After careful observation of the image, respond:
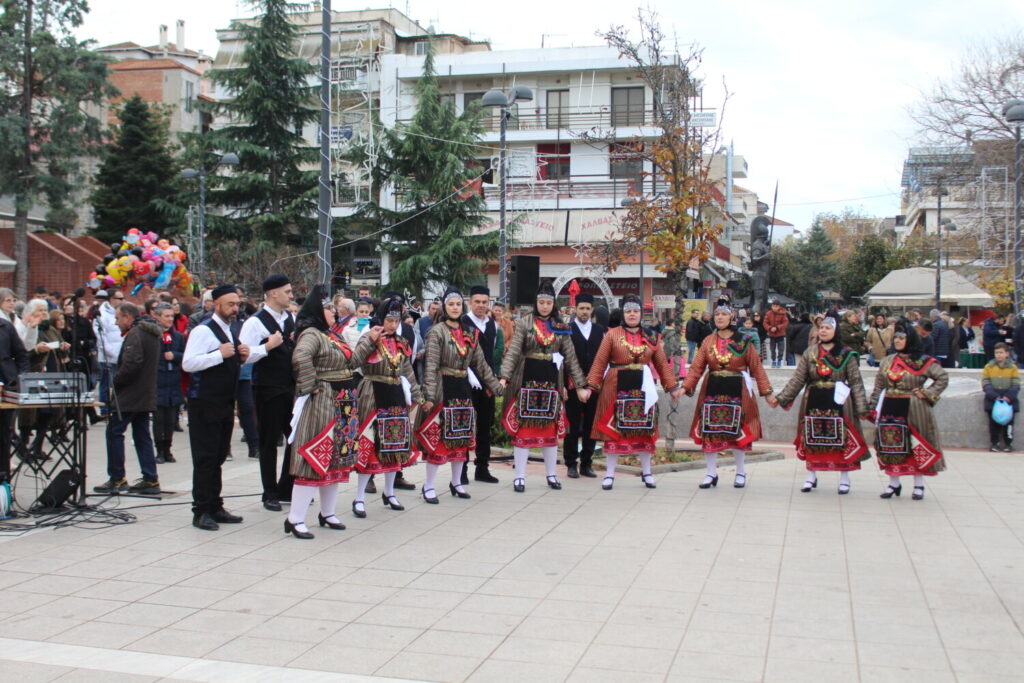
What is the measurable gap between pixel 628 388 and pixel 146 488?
496 cm

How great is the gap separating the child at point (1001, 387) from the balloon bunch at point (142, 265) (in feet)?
41.4

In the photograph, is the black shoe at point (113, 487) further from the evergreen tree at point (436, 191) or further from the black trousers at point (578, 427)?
the evergreen tree at point (436, 191)

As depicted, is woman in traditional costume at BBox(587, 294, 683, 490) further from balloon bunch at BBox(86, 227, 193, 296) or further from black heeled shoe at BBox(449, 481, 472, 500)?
balloon bunch at BBox(86, 227, 193, 296)

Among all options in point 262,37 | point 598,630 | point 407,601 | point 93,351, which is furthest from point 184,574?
point 262,37

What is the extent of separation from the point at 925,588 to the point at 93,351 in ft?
38.1

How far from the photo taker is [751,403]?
1023 cm

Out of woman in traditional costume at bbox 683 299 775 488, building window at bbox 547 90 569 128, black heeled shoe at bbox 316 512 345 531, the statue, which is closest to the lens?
black heeled shoe at bbox 316 512 345 531

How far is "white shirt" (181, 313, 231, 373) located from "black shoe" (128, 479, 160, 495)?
2243 mm

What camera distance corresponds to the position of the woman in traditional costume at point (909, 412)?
9617 mm

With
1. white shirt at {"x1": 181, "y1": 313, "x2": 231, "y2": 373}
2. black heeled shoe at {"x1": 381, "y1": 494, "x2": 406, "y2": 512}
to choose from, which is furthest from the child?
white shirt at {"x1": 181, "y1": 313, "x2": 231, "y2": 373}

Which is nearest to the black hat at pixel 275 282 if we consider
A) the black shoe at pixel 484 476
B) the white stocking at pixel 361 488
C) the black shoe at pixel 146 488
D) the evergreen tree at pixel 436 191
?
the white stocking at pixel 361 488

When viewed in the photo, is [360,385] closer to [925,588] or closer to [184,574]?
[184,574]

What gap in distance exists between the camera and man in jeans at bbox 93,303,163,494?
9.30 metres

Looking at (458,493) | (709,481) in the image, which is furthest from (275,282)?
(709,481)
